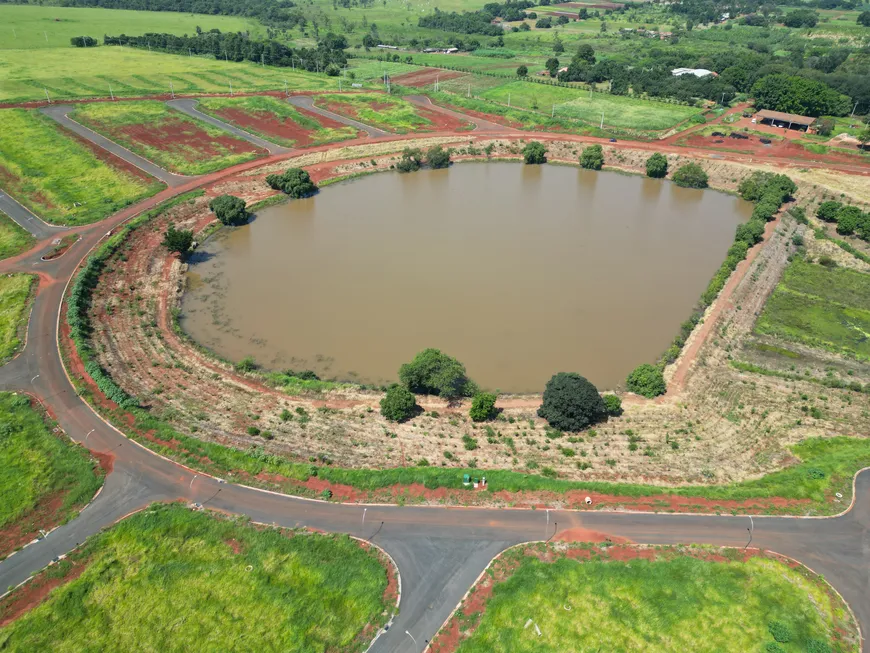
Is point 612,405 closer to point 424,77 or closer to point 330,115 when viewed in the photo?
point 330,115

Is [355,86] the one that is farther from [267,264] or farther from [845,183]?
[845,183]

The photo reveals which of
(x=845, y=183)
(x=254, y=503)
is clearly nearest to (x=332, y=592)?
(x=254, y=503)

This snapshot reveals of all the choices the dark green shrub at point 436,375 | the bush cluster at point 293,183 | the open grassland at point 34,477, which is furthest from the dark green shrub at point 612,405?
the bush cluster at point 293,183

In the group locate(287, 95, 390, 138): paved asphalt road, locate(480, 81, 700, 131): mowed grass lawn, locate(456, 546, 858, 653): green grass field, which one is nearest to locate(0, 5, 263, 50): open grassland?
locate(287, 95, 390, 138): paved asphalt road

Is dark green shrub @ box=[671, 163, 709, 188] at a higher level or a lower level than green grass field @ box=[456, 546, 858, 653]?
higher

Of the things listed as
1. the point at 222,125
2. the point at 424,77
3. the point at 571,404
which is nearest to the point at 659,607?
the point at 571,404

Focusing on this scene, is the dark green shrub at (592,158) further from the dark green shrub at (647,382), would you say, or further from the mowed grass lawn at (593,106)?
the dark green shrub at (647,382)

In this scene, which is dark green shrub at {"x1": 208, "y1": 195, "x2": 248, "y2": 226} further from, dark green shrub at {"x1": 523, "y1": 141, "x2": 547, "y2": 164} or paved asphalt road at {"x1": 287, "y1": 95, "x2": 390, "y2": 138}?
dark green shrub at {"x1": 523, "y1": 141, "x2": 547, "y2": 164}
